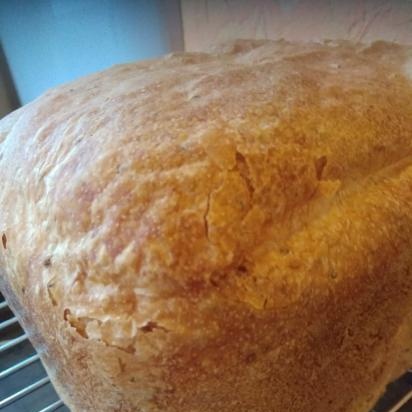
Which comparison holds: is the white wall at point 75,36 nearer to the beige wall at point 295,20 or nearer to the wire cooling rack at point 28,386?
the beige wall at point 295,20

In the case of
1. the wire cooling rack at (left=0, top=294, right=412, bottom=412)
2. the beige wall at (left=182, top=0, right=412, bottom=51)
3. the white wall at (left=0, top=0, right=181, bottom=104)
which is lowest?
the wire cooling rack at (left=0, top=294, right=412, bottom=412)

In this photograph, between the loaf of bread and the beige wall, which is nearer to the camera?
the loaf of bread

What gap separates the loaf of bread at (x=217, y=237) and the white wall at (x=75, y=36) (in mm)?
683

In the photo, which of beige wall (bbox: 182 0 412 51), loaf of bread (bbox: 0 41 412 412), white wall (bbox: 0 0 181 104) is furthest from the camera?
white wall (bbox: 0 0 181 104)

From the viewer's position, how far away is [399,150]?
2.14ft

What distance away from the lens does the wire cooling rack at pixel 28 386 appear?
3.13ft

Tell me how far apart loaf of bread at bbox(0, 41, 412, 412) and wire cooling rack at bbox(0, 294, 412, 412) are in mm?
275

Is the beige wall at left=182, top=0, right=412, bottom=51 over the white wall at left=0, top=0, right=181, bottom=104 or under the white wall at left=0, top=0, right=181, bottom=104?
over

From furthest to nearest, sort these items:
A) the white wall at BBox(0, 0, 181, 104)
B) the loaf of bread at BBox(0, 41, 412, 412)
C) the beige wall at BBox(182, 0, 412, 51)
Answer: the white wall at BBox(0, 0, 181, 104) → the beige wall at BBox(182, 0, 412, 51) → the loaf of bread at BBox(0, 41, 412, 412)

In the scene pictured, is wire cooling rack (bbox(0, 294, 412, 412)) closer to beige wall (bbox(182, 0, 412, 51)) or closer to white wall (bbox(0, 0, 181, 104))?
beige wall (bbox(182, 0, 412, 51))

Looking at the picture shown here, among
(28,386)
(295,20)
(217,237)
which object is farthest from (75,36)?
(217,237)

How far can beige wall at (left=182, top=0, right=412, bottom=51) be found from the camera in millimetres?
919

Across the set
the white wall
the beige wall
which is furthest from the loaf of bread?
the white wall

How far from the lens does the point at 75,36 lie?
1.73 meters
